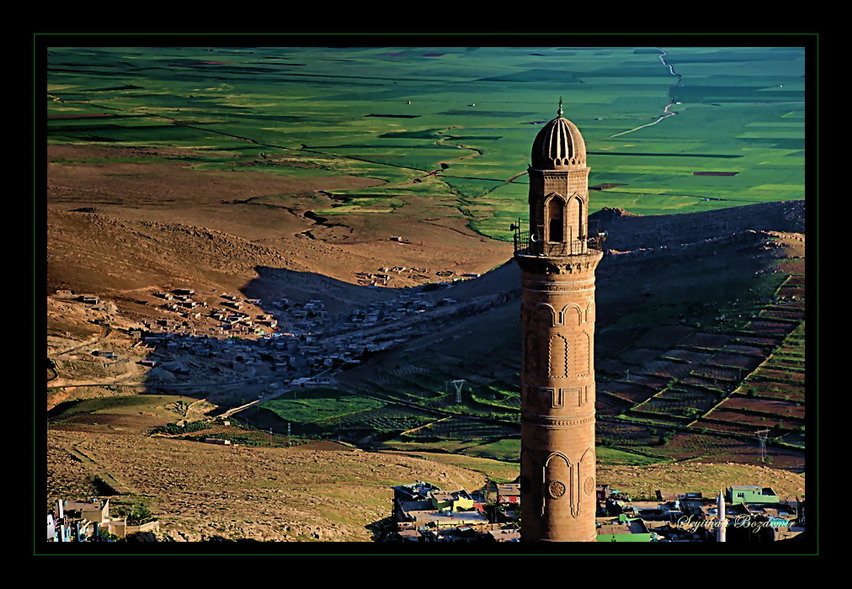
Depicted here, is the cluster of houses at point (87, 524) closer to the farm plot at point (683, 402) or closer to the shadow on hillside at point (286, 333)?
the shadow on hillside at point (286, 333)

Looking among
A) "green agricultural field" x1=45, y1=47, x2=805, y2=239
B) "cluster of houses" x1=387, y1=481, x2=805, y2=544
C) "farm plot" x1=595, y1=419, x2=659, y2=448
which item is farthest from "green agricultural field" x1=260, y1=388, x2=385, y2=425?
"green agricultural field" x1=45, y1=47, x2=805, y2=239

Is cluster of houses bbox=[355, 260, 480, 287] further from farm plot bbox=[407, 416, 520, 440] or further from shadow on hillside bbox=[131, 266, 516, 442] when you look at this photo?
farm plot bbox=[407, 416, 520, 440]

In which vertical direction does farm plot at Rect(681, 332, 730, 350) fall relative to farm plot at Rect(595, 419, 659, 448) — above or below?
above

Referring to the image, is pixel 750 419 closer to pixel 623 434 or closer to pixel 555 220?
pixel 623 434

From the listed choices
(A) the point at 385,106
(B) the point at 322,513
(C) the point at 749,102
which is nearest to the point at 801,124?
(C) the point at 749,102

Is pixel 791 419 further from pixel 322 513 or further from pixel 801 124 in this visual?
pixel 801 124

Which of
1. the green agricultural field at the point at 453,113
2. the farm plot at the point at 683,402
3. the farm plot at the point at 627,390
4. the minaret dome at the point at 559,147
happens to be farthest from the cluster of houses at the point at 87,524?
the green agricultural field at the point at 453,113
